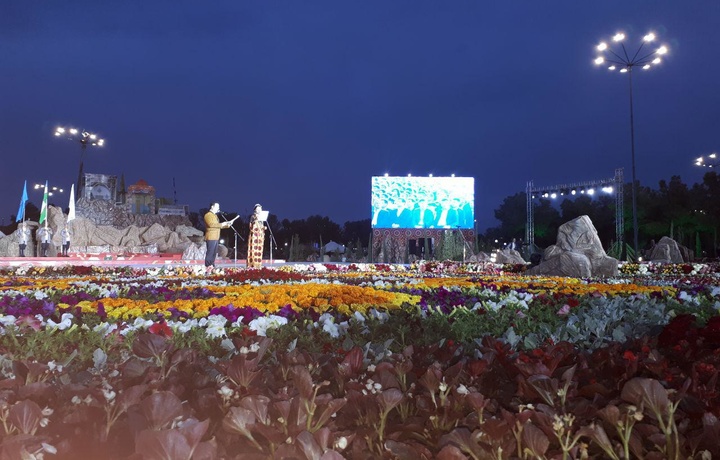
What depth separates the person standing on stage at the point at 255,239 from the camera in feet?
49.0

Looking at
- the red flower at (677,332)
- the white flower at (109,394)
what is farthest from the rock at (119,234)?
the white flower at (109,394)

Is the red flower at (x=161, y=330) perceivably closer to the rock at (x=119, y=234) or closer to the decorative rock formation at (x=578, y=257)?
the decorative rock formation at (x=578, y=257)

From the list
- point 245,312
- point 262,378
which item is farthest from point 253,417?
point 245,312

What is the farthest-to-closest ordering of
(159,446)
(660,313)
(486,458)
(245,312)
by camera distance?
1. (245,312)
2. (660,313)
3. (486,458)
4. (159,446)

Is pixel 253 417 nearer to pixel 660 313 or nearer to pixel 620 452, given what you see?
pixel 620 452

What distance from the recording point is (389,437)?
4.55 feet

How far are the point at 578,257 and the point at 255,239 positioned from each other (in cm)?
812

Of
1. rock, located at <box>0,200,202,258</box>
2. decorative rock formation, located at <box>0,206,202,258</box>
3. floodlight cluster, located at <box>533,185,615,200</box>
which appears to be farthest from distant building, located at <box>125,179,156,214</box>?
floodlight cluster, located at <box>533,185,615,200</box>

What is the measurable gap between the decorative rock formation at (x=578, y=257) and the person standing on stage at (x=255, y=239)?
280 inches

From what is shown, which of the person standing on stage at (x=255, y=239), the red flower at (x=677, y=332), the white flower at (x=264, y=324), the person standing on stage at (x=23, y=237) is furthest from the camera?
the person standing on stage at (x=23, y=237)

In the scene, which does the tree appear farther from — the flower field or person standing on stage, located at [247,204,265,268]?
the flower field

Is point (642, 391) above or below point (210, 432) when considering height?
above

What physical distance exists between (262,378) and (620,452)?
1.11 metres

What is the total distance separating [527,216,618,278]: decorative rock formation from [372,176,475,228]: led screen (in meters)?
21.3
